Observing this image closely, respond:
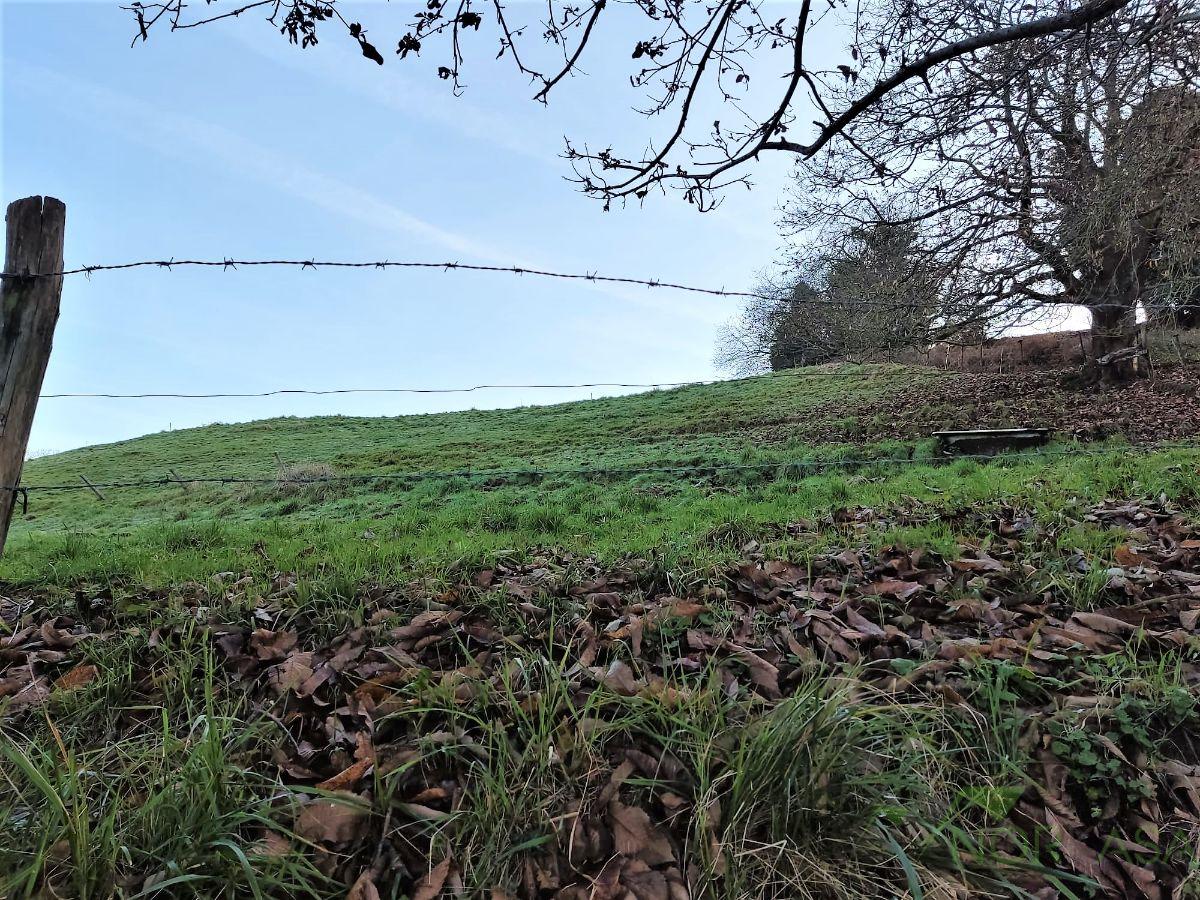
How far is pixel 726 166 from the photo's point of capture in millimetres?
3559

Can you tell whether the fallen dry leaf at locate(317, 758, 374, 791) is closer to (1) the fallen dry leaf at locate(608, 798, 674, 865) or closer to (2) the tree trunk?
(1) the fallen dry leaf at locate(608, 798, 674, 865)

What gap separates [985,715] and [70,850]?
278cm

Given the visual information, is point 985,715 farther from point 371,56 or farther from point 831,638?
point 371,56

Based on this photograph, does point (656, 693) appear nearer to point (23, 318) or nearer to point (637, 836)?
point (637, 836)

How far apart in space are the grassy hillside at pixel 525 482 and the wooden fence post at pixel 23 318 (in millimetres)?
1259

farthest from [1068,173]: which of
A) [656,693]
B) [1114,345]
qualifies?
[656,693]

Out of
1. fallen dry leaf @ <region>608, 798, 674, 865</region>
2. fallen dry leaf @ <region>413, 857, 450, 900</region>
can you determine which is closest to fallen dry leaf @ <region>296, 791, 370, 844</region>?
fallen dry leaf @ <region>413, 857, 450, 900</region>

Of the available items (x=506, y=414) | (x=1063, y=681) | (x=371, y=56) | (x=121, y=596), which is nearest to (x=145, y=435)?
(x=506, y=414)

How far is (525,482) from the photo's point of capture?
11570mm

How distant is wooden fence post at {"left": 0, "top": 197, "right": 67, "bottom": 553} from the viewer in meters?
3.22

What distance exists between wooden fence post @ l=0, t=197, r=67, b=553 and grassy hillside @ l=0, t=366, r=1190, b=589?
1.26 m

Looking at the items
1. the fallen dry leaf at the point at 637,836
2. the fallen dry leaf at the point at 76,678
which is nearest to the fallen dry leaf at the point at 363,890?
the fallen dry leaf at the point at 637,836

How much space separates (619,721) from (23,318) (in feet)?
11.8

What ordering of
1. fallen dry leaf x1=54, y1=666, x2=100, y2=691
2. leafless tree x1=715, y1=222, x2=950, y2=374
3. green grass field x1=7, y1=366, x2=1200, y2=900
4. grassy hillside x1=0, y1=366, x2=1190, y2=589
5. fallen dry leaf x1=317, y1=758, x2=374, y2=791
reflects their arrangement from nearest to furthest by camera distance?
green grass field x1=7, y1=366, x2=1200, y2=900
fallen dry leaf x1=317, y1=758, x2=374, y2=791
fallen dry leaf x1=54, y1=666, x2=100, y2=691
grassy hillside x1=0, y1=366, x2=1190, y2=589
leafless tree x1=715, y1=222, x2=950, y2=374
